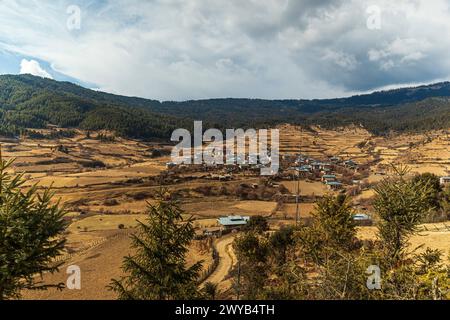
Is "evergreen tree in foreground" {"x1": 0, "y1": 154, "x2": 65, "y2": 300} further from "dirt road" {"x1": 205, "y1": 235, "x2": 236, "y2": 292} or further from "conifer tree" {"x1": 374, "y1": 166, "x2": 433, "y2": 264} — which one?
"dirt road" {"x1": 205, "y1": 235, "x2": 236, "y2": 292}

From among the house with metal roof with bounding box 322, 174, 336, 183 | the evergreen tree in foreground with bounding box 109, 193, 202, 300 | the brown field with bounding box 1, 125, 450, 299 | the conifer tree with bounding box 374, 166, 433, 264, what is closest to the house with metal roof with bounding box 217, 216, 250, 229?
the brown field with bounding box 1, 125, 450, 299

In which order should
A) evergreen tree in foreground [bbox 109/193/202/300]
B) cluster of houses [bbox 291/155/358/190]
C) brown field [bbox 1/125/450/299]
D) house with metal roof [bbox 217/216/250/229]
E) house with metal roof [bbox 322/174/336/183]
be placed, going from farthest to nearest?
cluster of houses [bbox 291/155/358/190], house with metal roof [bbox 322/174/336/183], house with metal roof [bbox 217/216/250/229], brown field [bbox 1/125/450/299], evergreen tree in foreground [bbox 109/193/202/300]

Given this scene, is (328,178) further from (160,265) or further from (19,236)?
(19,236)

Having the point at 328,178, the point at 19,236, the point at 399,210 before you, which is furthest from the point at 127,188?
the point at 19,236

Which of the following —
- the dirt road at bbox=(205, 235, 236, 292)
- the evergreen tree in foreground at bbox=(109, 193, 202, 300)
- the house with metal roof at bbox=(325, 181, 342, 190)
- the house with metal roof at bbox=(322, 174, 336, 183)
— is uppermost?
the evergreen tree in foreground at bbox=(109, 193, 202, 300)
